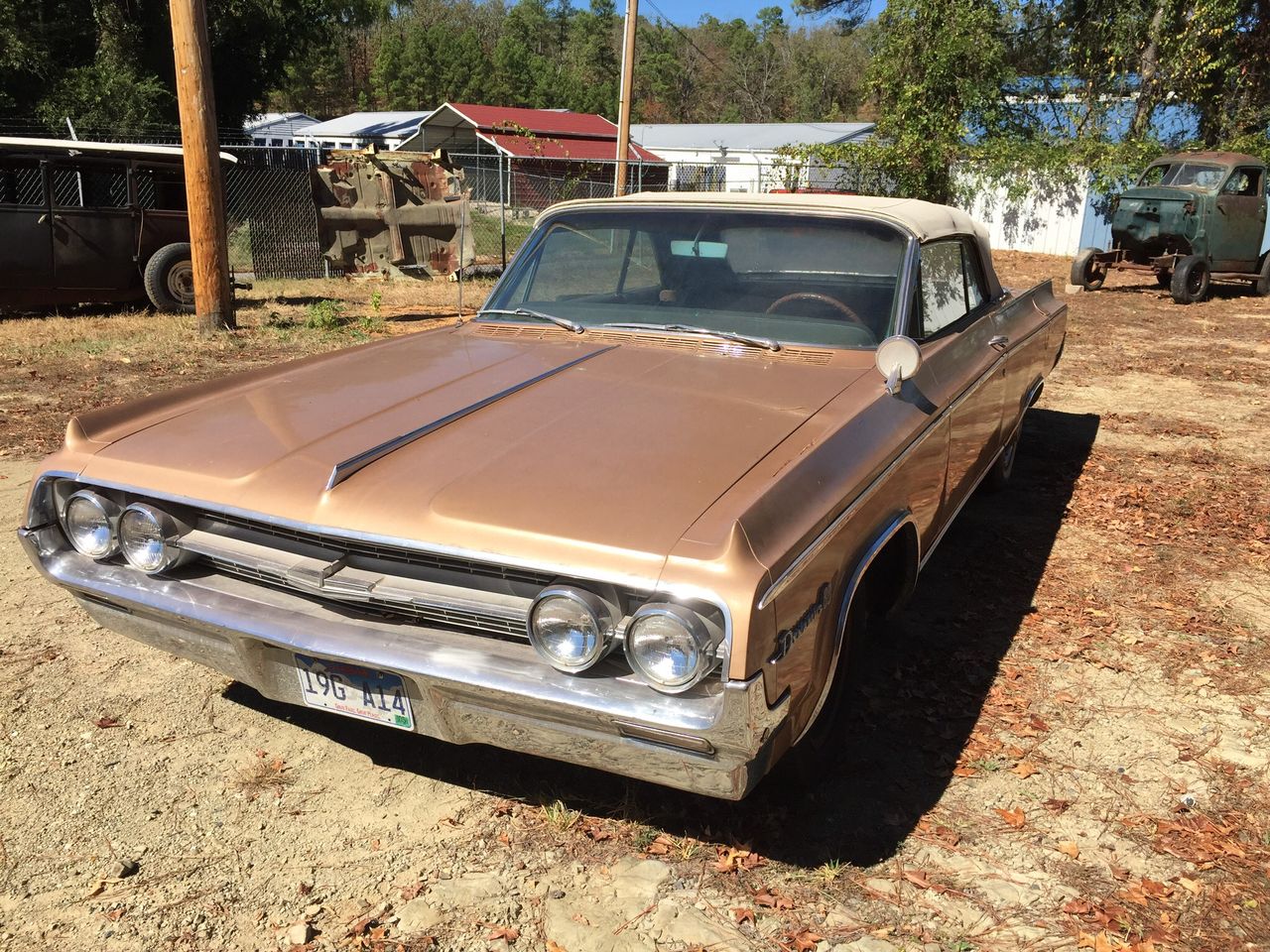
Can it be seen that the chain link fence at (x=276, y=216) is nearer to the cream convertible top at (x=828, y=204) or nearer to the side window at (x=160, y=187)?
the side window at (x=160, y=187)

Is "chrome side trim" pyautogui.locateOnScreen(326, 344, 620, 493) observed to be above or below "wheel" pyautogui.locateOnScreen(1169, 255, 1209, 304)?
above

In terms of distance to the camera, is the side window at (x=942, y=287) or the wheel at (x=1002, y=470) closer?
the side window at (x=942, y=287)

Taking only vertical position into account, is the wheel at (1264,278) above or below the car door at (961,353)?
below

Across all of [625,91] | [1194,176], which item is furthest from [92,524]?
[625,91]

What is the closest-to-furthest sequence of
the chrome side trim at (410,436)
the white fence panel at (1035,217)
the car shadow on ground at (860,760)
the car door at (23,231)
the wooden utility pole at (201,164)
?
the chrome side trim at (410,436)
the car shadow on ground at (860,760)
the wooden utility pole at (201,164)
the car door at (23,231)
the white fence panel at (1035,217)

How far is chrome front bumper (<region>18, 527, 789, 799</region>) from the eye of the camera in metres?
2.19

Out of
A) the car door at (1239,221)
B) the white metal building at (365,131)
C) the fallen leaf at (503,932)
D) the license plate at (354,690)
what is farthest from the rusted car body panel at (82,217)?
the white metal building at (365,131)

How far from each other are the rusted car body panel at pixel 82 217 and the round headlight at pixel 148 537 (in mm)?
8876

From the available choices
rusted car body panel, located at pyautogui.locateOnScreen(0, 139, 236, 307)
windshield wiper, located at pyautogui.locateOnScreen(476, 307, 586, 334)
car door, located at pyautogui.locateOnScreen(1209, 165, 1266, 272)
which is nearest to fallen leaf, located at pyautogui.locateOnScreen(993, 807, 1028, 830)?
windshield wiper, located at pyautogui.locateOnScreen(476, 307, 586, 334)

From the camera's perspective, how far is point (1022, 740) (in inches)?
130

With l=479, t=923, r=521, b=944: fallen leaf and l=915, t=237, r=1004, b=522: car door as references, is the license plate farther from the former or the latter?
l=915, t=237, r=1004, b=522: car door

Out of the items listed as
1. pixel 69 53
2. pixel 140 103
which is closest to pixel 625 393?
pixel 140 103

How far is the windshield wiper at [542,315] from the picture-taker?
3.81 metres

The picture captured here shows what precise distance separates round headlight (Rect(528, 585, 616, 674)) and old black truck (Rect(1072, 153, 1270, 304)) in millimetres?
14030
